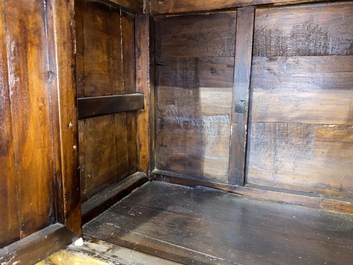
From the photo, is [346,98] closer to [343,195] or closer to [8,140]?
[343,195]

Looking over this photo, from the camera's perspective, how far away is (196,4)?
1448 millimetres

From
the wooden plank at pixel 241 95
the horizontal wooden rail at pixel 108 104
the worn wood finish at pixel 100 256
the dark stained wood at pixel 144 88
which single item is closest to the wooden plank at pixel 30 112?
the worn wood finish at pixel 100 256

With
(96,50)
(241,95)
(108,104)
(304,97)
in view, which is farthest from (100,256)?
(304,97)

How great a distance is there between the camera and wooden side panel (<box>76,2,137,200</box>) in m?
1.24

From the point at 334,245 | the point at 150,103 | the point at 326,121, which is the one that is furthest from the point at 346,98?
the point at 150,103

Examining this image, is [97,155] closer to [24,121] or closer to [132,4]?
[24,121]

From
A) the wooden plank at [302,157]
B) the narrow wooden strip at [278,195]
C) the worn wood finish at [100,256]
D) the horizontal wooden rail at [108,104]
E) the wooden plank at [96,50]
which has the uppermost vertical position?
the wooden plank at [96,50]

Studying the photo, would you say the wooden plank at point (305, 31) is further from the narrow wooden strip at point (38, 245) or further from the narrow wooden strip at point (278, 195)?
the narrow wooden strip at point (38, 245)

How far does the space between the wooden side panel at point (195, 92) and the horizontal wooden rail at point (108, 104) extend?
0.16 m

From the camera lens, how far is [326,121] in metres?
1.35

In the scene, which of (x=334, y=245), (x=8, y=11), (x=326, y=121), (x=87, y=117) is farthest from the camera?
(x=326, y=121)

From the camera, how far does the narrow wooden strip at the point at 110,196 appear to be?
4.08ft

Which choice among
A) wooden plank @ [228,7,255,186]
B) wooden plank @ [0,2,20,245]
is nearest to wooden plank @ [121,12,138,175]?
wooden plank @ [228,7,255,186]

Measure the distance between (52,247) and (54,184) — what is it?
0.21 meters
